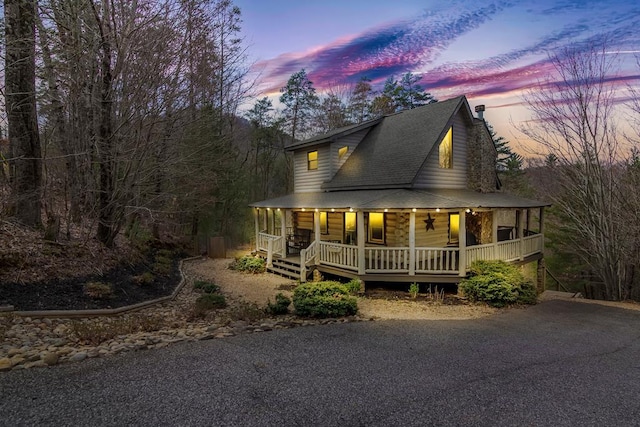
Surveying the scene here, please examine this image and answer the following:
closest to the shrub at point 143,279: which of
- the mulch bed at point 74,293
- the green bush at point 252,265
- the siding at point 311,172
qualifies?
the mulch bed at point 74,293

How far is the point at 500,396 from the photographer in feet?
13.3

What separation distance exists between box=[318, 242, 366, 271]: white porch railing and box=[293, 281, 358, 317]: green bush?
2.95 meters

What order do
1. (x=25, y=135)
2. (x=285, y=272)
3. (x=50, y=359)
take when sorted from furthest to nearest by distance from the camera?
(x=285, y=272) → (x=25, y=135) → (x=50, y=359)

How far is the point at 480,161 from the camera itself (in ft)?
49.9

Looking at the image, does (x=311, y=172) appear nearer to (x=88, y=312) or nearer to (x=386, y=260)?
(x=386, y=260)

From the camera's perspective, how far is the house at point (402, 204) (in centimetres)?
1105

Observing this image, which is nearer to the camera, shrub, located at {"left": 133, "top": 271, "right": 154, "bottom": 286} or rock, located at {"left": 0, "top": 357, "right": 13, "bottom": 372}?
rock, located at {"left": 0, "top": 357, "right": 13, "bottom": 372}

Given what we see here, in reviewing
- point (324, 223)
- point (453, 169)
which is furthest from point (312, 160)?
point (453, 169)

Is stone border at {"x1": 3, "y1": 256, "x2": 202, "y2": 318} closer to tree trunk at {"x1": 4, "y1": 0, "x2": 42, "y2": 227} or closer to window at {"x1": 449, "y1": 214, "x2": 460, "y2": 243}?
tree trunk at {"x1": 4, "y1": 0, "x2": 42, "y2": 227}

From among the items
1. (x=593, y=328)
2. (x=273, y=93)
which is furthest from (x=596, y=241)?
(x=273, y=93)

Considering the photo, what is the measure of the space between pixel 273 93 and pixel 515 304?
26931mm

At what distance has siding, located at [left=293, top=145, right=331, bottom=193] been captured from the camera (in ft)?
54.1

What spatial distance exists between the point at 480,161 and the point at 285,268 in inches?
408

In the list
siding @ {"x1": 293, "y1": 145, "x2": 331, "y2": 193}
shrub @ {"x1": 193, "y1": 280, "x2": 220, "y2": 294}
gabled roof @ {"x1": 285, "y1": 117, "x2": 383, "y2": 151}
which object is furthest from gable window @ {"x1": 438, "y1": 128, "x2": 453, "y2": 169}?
shrub @ {"x1": 193, "y1": 280, "x2": 220, "y2": 294}
